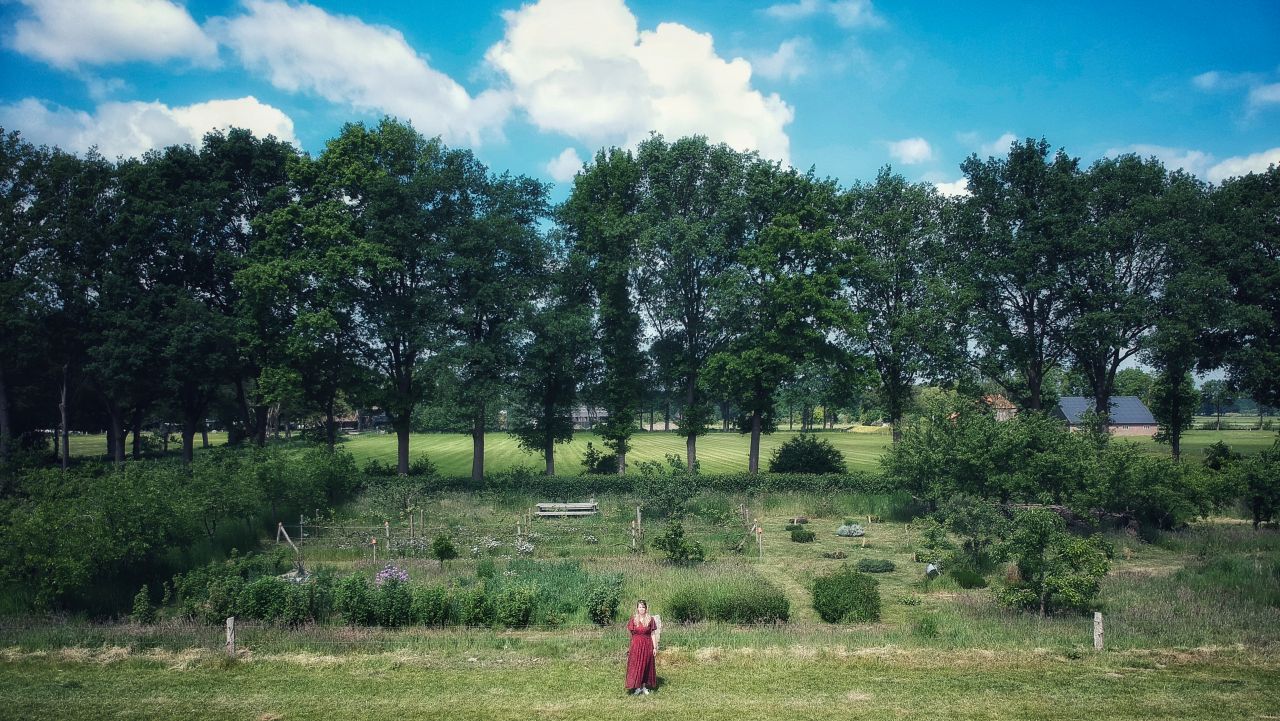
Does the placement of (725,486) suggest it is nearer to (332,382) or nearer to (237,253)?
(332,382)

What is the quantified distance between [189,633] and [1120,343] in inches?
1756

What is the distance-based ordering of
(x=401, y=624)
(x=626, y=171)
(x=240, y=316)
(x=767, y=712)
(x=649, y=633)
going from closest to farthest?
(x=767, y=712)
(x=649, y=633)
(x=401, y=624)
(x=240, y=316)
(x=626, y=171)

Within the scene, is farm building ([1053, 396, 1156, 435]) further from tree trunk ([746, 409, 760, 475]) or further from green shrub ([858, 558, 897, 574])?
green shrub ([858, 558, 897, 574])

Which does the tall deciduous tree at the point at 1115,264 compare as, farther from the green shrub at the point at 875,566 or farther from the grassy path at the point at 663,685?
the grassy path at the point at 663,685

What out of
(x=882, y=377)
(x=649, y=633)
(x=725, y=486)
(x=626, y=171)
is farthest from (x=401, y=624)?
(x=882, y=377)

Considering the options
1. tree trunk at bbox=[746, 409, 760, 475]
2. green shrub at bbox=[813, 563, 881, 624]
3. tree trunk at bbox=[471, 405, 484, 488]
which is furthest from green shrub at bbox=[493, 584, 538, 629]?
tree trunk at bbox=[746, 409, 760, 475]

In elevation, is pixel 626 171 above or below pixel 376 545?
above

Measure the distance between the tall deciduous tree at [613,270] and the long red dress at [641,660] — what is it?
27804 millimetres

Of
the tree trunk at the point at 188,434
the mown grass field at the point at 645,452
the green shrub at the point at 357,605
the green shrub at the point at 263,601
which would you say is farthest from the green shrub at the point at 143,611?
the mown grass field at the point at 645,452

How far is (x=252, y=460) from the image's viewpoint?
30.8m

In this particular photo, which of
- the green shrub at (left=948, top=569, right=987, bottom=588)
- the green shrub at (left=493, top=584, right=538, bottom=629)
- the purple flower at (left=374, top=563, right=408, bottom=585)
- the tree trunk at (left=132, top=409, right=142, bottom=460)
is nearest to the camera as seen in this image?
the green shrub at (left=493, top=584, right=538, bottom=629)

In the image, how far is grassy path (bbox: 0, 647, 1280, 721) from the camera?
11.8 meters

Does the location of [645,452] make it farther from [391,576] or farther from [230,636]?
[230,636]

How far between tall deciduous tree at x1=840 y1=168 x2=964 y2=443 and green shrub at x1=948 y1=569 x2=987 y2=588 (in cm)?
2071
